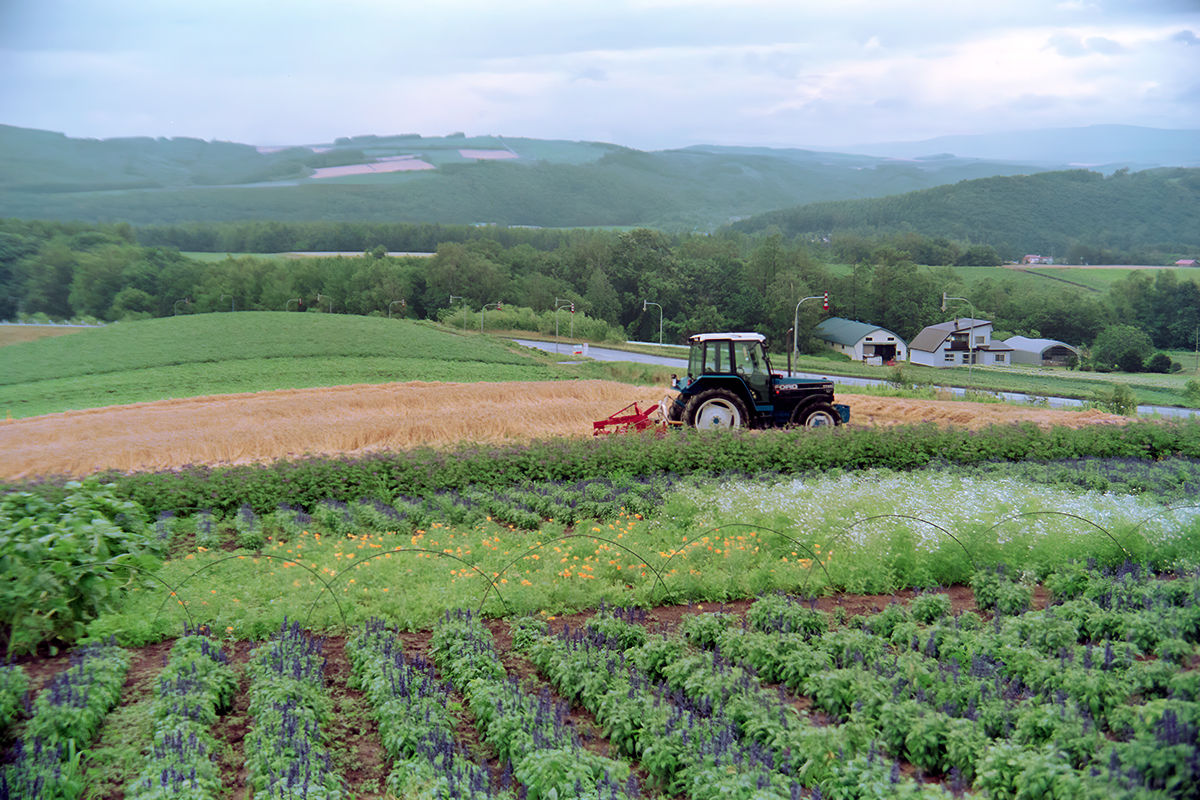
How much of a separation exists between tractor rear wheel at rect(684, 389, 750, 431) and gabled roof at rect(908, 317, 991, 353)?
23.3m

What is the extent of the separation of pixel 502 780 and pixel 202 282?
41.4m

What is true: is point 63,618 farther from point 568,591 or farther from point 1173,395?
point 1173,395

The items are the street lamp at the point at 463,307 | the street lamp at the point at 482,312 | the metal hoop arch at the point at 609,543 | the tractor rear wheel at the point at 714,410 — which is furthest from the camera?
the street lamp at the point at 463,307

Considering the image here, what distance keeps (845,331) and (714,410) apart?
929 inches

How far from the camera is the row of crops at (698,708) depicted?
3.81 m

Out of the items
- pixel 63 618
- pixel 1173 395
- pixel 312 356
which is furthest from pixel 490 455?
pixel 1173 395

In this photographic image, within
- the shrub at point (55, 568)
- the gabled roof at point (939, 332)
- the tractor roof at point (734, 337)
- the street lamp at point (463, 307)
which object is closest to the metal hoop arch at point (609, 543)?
the shrub at point (55, 568)

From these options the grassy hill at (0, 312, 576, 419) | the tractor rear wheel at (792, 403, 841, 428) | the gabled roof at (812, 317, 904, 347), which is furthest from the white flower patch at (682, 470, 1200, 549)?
A: the gabled roof at (812, 317, 904, 347)

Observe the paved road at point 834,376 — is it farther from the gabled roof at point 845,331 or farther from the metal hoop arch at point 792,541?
the metal hoop arch at point 792,541

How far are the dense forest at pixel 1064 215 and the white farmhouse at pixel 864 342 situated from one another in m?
16.7

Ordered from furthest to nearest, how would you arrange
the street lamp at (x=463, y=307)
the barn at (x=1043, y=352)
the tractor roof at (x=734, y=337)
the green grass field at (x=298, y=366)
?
1. the street lamp at (x=463, y=307)
2. the barn at (x=1043, y=352)
3. the green grass field at (x=298, y=366)
4. the tractor roof at (x=734, y=337)

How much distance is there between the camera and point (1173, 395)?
30188 millimetres

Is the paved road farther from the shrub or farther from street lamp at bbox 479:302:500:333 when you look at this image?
the shrub

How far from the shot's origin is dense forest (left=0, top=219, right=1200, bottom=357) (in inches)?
1324
